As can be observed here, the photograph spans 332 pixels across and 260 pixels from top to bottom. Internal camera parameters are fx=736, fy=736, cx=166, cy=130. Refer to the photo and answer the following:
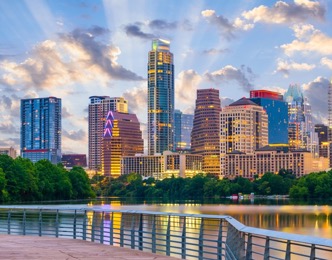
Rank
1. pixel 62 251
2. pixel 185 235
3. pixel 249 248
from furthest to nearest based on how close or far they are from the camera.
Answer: pixel 185 235 < pixel 62 251 < pixel 249 248

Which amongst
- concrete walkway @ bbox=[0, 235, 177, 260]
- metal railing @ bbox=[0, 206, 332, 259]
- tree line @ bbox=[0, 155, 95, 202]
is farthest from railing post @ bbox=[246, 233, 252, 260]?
tree line @ bbox=[0, 155, 95, 202]

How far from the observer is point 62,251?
992 inches

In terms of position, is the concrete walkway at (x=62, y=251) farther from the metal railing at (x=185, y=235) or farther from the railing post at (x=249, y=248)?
the railing post at (x=249, y=248)

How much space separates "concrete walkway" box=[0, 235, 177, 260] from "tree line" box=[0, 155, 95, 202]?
11421 centimetres

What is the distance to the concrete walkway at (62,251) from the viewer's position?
2319cm

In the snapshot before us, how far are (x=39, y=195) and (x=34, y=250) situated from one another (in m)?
140

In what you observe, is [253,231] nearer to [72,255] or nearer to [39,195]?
[72,255]

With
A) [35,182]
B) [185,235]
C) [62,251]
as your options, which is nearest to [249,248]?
[185,235]

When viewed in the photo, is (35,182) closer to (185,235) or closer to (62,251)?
(62,251)

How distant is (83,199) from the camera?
196500mm

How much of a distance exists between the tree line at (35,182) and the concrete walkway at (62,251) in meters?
114

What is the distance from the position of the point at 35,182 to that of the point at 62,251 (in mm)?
137510

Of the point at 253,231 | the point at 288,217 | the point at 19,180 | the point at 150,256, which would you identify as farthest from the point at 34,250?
the point at 19,180

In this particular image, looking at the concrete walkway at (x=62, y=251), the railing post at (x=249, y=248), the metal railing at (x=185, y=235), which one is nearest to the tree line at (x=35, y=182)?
the metal railing at (x=185, y=235)
